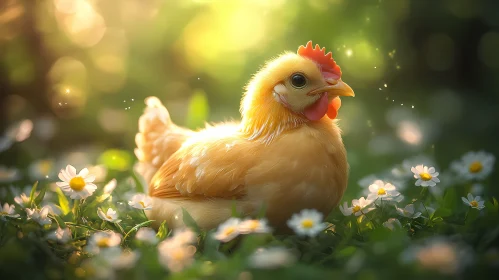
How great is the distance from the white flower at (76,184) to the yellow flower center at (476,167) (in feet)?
4.03

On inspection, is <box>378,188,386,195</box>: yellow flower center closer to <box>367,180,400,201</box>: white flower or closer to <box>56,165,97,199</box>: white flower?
<box>367,180,400,201</box>: white flower

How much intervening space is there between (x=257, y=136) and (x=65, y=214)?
2.24 ft

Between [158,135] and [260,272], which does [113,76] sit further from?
[260,272]

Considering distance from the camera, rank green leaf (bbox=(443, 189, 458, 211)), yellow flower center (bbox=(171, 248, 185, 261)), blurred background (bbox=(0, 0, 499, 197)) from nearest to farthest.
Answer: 1. yellow flower center (bbox=(171, 248, 185, 261))
2. green leaf (bbox=(443, 189, 458, 211))
3. blurred background (bbox=(0, 0, 499, 197))

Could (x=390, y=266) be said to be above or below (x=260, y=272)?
above

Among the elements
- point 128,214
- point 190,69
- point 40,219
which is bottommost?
point 40,219

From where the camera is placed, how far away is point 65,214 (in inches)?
63.4

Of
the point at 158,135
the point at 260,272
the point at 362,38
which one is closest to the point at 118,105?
the point at 158,135

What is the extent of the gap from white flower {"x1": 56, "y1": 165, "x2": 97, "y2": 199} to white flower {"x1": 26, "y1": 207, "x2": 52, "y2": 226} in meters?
0.08

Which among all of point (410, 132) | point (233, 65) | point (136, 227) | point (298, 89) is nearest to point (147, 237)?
point (136, 227)

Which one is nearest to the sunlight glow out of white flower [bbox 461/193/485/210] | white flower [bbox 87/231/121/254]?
white flower [bbox 461/193/485/210]

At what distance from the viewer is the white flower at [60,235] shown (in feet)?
4.23

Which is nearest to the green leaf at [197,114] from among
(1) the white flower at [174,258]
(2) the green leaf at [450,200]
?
(2) the green leaf at [450,200]

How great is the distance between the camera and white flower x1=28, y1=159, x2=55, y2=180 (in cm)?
206
